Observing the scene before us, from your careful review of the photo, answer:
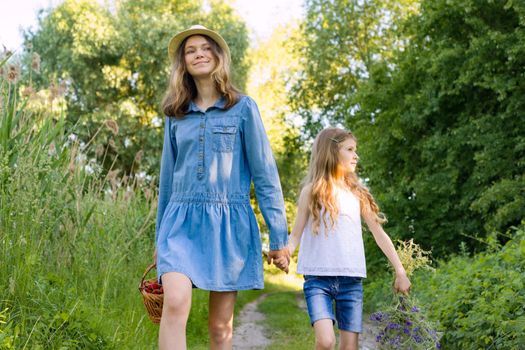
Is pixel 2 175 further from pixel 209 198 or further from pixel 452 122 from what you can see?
pixel 452 122

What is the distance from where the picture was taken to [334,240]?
4.39m

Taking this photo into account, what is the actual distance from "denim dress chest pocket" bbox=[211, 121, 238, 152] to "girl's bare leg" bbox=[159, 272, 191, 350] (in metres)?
0.71

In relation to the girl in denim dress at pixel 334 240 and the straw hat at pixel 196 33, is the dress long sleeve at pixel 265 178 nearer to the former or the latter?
the straw hat at pixel 196 33

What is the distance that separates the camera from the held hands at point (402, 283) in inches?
171

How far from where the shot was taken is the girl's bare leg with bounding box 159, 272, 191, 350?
330cm

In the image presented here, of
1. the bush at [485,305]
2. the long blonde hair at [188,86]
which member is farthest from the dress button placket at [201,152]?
the bush at [485,305]

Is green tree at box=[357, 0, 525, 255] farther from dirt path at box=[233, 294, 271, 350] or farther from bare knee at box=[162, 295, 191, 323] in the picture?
bare knee at box=[162, 295, 191, 323]

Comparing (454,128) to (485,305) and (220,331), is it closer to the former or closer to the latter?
(485,305)

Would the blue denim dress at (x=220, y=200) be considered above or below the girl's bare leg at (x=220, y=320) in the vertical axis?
above

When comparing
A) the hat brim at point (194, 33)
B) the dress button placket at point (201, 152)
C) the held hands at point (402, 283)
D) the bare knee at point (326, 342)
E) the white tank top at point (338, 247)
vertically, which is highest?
the hat brim at point (194, 33)

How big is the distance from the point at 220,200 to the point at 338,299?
118cm

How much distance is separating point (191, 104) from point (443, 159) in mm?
9002

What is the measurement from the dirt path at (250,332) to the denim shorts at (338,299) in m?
2.89

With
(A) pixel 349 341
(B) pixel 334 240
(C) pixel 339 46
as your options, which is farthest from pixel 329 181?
(C) pixel 339 46
